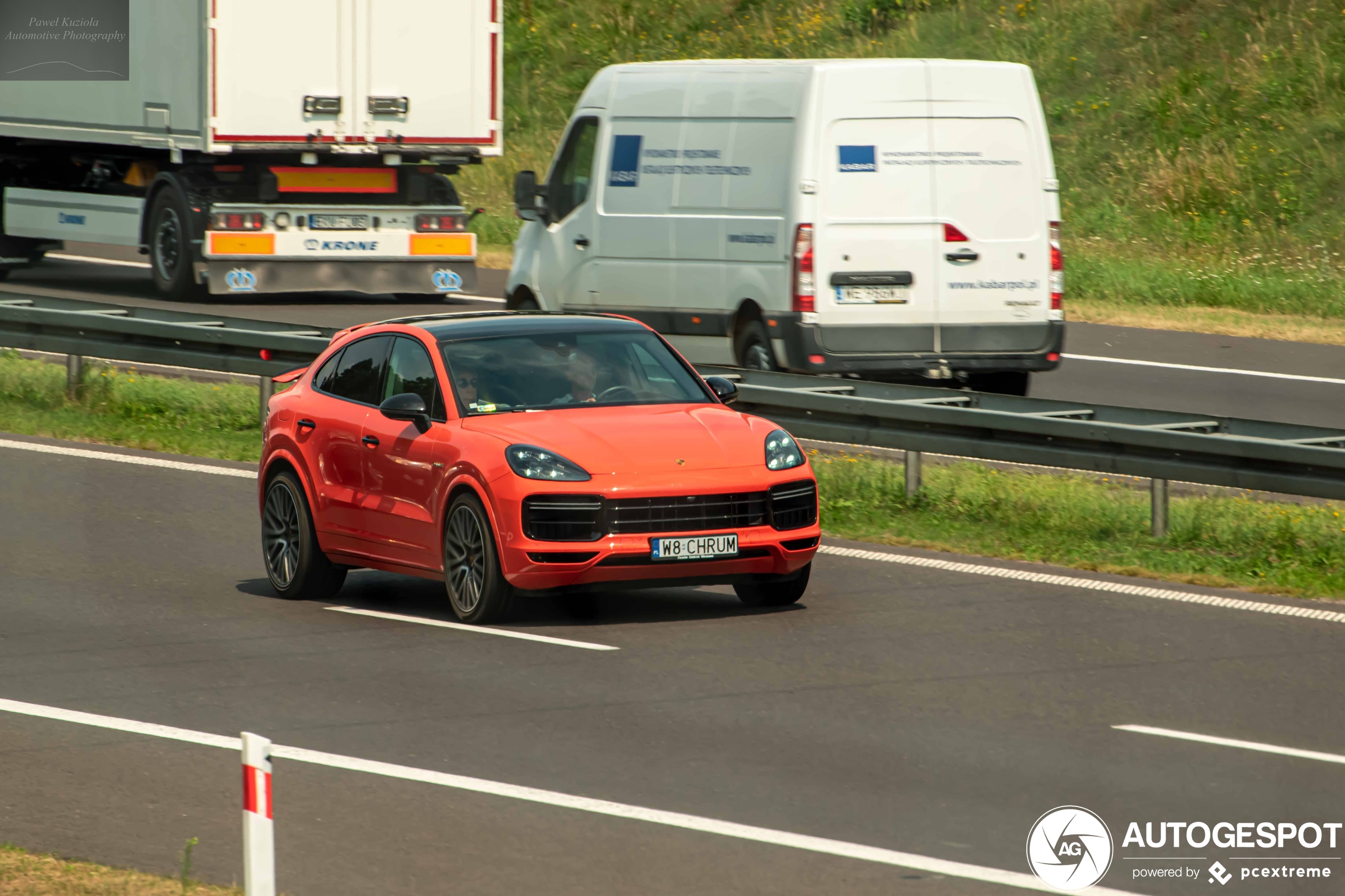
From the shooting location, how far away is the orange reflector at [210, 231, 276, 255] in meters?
24.5

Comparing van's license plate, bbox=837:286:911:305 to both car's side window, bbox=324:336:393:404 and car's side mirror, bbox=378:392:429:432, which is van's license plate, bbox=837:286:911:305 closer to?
car's side window, bbox=324:336:393:404

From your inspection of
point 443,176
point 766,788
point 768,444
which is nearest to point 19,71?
point 443,176

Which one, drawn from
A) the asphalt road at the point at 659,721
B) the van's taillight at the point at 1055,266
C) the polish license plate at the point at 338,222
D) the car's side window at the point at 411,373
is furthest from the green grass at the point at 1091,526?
the polish license plate at the point at 338,222

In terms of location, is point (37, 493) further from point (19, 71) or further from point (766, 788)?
point (19, 71)

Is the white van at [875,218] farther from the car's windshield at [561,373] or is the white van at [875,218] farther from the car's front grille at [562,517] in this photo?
the car's front grille at [562,517]

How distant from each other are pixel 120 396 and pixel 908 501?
24.1 ft

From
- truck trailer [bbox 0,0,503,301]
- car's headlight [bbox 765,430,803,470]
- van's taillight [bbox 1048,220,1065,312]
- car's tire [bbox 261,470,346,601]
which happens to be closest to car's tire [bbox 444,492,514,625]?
car's tire [bbox 261,470,346,601]

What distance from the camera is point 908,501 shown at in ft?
45.7

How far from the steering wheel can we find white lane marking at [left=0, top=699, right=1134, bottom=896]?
3342 mm

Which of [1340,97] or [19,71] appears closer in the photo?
[19,71]

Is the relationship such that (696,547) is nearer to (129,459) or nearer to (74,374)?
(129,459)

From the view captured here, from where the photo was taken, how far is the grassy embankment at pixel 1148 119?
2655 centimetres

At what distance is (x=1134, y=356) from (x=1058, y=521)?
9120 mm

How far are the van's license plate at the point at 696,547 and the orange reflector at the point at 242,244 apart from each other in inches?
599
